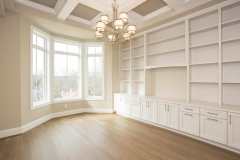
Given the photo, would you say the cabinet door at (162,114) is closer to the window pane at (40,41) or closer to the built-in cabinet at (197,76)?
the built-in cabinet at (197,76)

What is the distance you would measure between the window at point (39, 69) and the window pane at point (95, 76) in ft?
4.97

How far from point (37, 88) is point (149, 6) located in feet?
13.3

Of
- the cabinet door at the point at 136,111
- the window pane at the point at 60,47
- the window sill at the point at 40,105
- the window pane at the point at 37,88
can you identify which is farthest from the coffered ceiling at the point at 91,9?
the cabinet door at the point at 136,111

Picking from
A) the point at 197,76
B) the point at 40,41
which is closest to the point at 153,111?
the point at 197,76

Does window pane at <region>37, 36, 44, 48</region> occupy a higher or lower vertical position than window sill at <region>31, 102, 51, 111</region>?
higher

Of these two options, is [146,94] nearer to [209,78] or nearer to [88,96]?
[209,78]

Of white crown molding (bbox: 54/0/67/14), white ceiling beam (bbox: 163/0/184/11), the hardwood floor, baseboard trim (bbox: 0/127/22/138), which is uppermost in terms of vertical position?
white crown molding (bbox: 54/0/67/14)

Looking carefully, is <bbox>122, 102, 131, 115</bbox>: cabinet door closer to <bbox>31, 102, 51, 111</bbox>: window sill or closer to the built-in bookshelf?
the built-in bookshelf

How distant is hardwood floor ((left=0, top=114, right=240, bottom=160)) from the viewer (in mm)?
2238

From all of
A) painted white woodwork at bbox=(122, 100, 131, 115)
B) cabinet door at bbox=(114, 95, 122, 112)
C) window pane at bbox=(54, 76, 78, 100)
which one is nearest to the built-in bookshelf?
painted white woodwork at bbox=(122, 100, 131, 115)

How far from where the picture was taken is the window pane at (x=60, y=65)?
15.0 feet

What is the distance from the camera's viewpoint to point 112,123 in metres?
3.93

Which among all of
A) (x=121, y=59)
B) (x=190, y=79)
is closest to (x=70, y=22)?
(x=121, y=59)

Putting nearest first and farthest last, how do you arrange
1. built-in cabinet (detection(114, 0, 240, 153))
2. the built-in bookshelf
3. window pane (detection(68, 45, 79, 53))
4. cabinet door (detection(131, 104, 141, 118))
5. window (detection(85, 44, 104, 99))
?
built-in cabinet (detection(114, 0, 240, 153)), the built-in bookshelf, cabinet door (detection(131, 104, 141, 118)), window pane (detection(68, 45, 79, 53)), window (detection(85, 44, 104, 99))
